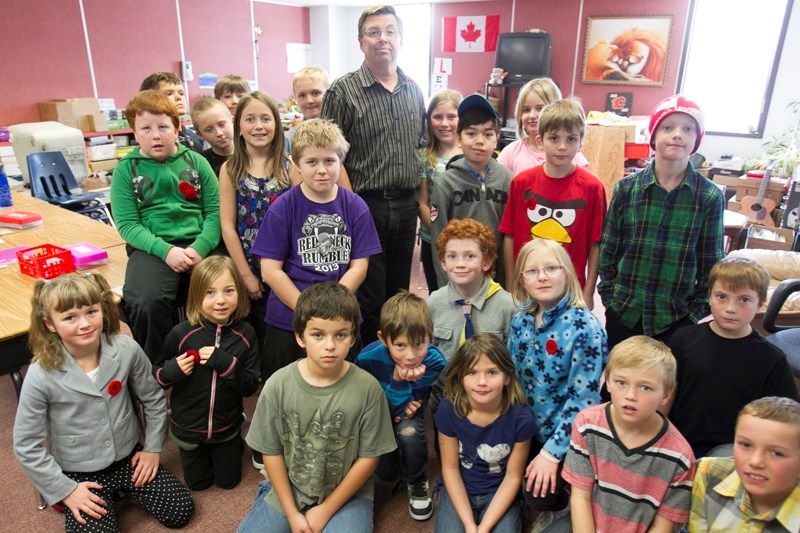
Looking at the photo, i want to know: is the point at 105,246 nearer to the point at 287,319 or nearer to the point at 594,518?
the point at 287,319

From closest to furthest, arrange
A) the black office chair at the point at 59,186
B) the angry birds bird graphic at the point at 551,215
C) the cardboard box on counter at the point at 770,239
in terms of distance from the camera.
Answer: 1. the angry birds bird graphic at the point at 551,215
2. the black office chair at the point at 59,186
3. the cardboard box on counter at the point at 770,239

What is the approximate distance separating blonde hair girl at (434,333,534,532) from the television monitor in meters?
5.64

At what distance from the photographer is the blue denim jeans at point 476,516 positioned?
1641 mm

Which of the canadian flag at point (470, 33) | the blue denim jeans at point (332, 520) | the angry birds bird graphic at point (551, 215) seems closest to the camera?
the blue denim jeans at point (332, 520)

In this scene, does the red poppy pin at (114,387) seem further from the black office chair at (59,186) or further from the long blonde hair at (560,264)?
the black office chair at (59,186)

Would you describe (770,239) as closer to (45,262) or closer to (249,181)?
(249,181)

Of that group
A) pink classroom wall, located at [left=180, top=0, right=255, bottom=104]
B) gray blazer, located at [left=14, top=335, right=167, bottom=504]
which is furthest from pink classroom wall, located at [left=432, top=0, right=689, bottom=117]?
gray blazer, located at [left=14, top=335, right=167, bottom=504]

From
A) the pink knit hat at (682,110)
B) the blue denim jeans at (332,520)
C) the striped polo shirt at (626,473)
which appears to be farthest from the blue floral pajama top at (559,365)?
the pink knit hat at (682,110)

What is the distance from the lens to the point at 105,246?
2.62 meters

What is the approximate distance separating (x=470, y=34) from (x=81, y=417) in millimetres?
7132

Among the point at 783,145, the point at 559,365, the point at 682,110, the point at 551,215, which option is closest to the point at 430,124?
the point at 551,215

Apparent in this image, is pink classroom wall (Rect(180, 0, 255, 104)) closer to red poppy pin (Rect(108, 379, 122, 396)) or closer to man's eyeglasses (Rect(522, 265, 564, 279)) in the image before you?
red poppy pin (Rect(108, 379, 122, 396))

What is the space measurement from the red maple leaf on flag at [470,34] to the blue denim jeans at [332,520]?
23.1ft

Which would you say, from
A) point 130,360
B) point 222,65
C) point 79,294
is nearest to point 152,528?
point 130,360
